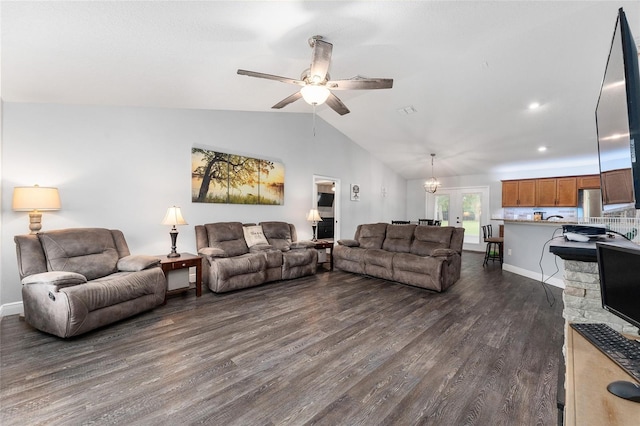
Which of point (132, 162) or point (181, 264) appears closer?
point (181, 264)

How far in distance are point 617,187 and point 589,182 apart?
21.3 ft

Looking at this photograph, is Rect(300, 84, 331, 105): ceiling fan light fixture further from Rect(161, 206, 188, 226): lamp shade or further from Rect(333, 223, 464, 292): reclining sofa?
Rect(333, 223, 464, 292): reclining sofa

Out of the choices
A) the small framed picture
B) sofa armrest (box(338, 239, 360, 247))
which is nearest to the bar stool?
sofa armrest (box(338, 239, 360, 247))

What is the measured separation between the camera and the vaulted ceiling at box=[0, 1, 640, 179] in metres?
2.10

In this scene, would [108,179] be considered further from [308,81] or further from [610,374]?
[610,374]

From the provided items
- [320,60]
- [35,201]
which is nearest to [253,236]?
[35,201]

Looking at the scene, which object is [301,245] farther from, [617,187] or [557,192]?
[557,192]

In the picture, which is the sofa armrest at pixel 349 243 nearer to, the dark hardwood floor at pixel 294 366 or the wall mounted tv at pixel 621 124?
the dark hardwood floor at pixel 294 366

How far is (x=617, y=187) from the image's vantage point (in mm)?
1296

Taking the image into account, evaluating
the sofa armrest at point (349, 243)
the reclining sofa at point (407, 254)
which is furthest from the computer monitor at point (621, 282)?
the sofa armrest at point (349, 243)

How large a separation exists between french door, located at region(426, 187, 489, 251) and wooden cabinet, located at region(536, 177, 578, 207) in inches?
50.4

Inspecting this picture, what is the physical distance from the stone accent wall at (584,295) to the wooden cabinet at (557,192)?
20.7ft

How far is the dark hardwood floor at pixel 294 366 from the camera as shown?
160 centimetres

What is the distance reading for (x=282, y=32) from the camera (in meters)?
2.43
